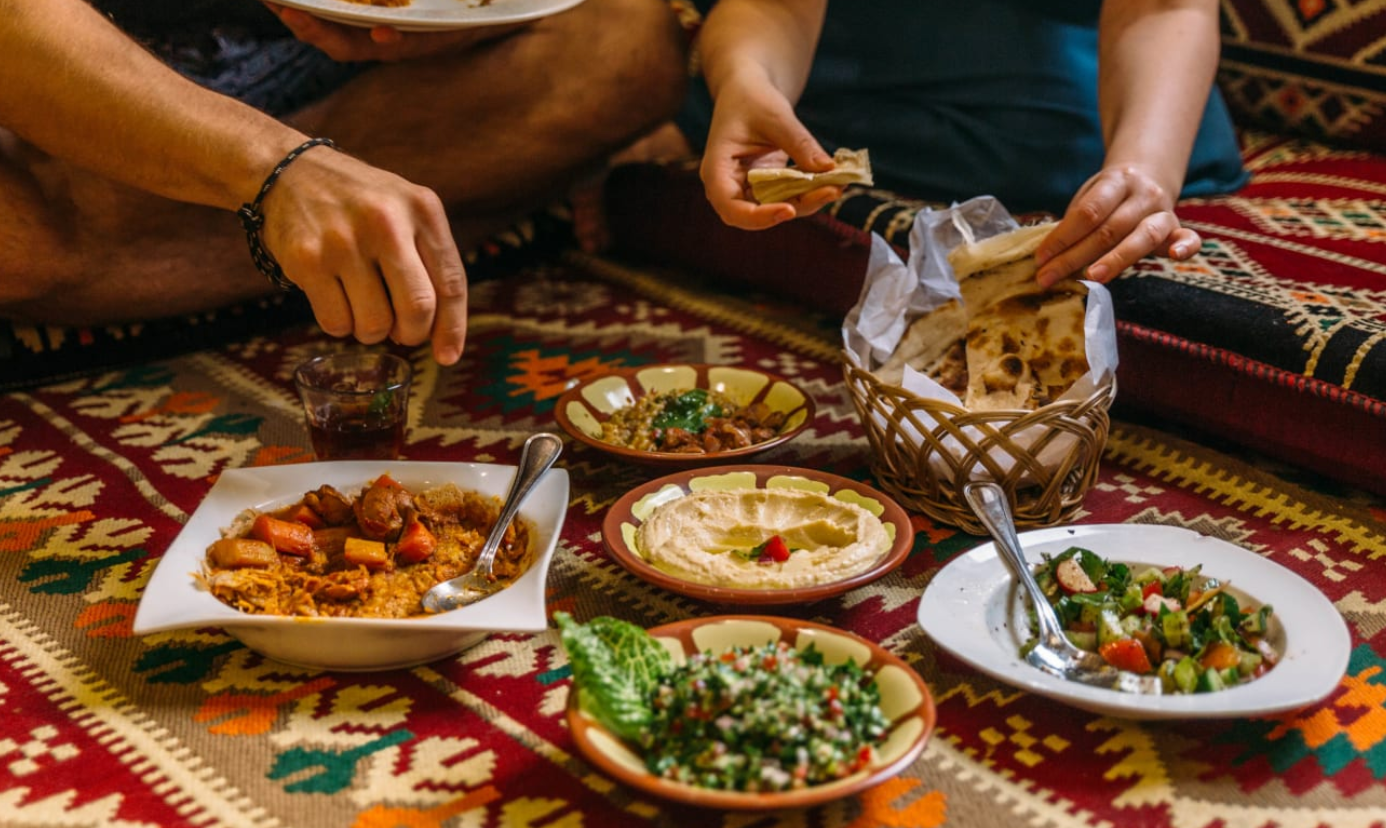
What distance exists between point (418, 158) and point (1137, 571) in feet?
5.08

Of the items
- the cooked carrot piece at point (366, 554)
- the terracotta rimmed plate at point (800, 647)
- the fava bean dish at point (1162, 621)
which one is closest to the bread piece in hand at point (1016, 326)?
the fava bean dish at point (1162, 621)

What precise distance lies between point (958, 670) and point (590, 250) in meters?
1.73

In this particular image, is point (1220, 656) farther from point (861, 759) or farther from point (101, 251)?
point (101, 251)

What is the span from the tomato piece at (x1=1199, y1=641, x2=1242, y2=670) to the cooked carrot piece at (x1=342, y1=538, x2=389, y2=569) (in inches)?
33.0

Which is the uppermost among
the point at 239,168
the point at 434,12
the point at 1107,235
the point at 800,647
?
the point at 434,12

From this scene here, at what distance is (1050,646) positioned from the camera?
3.78 feet

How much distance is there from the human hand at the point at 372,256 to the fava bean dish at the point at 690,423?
1.15 ft

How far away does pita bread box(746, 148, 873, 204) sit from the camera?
160cm

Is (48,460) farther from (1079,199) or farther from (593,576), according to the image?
(1079,199)

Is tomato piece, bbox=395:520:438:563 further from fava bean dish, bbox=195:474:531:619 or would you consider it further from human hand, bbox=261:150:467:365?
human hand, bbox=261:150:467:365

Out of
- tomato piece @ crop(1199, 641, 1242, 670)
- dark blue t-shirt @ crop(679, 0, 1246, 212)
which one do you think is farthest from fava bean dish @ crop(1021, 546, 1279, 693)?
dark blue t-shirt @ crop(679, 0, 1246, 212)

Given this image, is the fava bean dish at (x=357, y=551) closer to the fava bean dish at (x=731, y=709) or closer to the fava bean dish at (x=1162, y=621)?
the fava bean dish at (x=731, y=709)

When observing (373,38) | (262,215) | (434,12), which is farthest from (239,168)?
(373,38)

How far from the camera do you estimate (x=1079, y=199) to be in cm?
156
